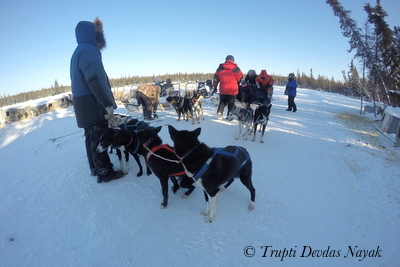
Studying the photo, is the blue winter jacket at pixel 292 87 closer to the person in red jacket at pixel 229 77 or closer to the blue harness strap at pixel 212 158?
the person in red jacket at pixel 229 77

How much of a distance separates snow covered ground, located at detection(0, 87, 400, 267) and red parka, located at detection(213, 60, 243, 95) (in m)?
2.73

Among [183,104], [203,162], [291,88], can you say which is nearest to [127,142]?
[203,162]

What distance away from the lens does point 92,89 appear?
3.07 metres

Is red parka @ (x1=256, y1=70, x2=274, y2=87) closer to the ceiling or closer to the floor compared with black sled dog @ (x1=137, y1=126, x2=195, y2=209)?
closer to the ceiling

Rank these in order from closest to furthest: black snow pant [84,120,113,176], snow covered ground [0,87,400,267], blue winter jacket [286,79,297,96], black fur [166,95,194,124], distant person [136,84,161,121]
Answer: snow covered ground [0,87,400,267] < black snow pant [84,120,113,176] < black fur [166,95,194,124] < distant person [136,84,161,121] < blue winter jacket [286,79,297,96]

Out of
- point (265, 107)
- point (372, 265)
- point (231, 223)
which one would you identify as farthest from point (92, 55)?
point (372, 265)

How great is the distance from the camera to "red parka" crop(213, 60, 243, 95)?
6430 mm

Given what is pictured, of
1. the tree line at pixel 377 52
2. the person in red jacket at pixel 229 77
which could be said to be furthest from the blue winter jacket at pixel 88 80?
the tree line at pixel 377 52

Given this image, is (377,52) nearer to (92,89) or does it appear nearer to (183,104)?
(183,104)

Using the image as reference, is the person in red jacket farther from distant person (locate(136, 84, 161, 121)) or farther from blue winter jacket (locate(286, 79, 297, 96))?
blue winter jacket (locate(286, 79, 297, 96))

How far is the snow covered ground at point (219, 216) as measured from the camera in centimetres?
223

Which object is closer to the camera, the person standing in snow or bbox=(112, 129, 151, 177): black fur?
the person standing in snow

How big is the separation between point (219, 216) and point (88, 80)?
115 inches

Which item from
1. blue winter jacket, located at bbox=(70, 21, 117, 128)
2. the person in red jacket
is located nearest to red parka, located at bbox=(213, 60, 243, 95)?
the person in red jacket
